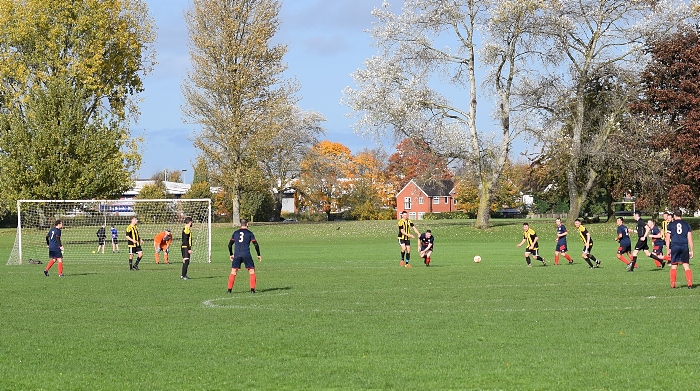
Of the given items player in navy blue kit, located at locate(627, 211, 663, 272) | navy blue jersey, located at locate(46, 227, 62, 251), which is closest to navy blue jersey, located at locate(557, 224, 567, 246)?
player in navy blue kit, located at locate(627, 211, 663, 272)

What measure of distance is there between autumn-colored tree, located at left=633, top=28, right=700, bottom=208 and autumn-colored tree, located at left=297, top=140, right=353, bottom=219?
45507 mm

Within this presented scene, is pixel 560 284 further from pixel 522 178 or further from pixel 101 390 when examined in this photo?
pixel 522 178

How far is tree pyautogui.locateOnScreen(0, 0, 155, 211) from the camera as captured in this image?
53.2 m

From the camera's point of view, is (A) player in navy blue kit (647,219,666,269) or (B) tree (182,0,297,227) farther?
(B) tree (182,0,297,227)

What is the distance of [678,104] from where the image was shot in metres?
55.6

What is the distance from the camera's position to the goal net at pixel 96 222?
142ft

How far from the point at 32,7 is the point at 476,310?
155 ft

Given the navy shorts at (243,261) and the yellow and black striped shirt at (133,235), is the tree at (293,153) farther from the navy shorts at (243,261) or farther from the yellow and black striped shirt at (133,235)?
the navy shorts at (243,261)

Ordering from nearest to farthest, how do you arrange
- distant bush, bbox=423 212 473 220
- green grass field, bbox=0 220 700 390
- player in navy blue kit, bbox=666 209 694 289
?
green grass field, bbox=0 220 700 390 → player in navy blue kit, bbox=666 209 694 289 → distant bush, bbox=423 212 473 220

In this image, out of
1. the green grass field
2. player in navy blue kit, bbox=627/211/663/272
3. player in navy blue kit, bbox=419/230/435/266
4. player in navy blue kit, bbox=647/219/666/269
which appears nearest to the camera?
the green grass field

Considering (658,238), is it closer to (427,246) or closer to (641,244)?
(641,244)

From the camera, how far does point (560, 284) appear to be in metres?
22.5

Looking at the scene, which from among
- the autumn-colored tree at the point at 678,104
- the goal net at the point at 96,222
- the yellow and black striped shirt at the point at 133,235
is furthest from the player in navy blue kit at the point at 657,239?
the autumn-colored tree at the point at 678,104

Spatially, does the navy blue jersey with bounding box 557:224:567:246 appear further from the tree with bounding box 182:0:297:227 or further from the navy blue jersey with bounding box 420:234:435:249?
the tree with bounding box 182:0:297:227
